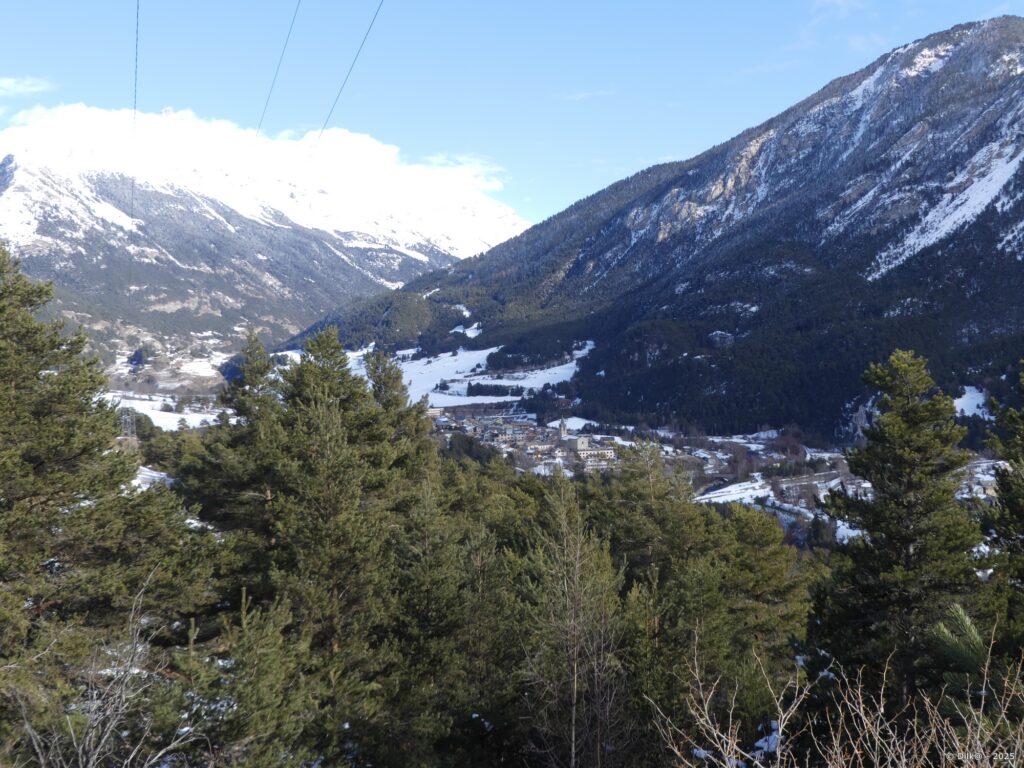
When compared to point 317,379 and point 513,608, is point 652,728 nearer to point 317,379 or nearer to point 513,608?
point 513,608

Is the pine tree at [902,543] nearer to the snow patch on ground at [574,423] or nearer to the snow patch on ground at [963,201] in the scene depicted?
the snow patch on ground at [574,423]

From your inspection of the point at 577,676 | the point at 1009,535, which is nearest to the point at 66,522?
the point at 577,676

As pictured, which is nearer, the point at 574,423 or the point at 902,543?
the point at 902,543

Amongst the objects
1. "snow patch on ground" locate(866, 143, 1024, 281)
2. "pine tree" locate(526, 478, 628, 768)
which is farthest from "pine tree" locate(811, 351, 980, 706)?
"snow patch on ground" locate(866, 143, 1024, 281)

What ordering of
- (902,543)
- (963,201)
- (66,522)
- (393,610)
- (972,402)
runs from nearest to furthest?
(66,522), (902,543), (393,610), (972,402), (963,201)

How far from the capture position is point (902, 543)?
38.5 feet

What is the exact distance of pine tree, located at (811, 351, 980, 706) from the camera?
11.1 meters

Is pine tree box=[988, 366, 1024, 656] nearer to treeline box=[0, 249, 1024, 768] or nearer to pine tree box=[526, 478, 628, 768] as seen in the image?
treeline box=[0, 249, 1024, 768]

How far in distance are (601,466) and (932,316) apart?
116m

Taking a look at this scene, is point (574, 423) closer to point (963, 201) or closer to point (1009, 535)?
point (1009, 535)

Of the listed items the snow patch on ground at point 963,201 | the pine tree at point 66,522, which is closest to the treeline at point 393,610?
the pine tree at point 66,522

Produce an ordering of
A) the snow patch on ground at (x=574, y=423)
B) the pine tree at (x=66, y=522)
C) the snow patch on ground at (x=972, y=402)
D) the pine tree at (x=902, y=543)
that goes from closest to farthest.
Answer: the pine tree at (x=66, y=522) < the pine tree at (x=902, y=543) < the snow patch on ground at (x=972, y=402) < the snow patch on ground at (x=574, y=423)

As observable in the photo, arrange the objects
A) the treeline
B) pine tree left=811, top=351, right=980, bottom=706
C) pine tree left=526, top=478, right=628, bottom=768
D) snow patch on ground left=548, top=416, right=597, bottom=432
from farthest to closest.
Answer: snow patch on ground left=548, top=416, right=597, bottom=432 < pine tree left=526, top=478, right=628, bottom=768 < pine tree left=811, top=351, right=980, bottom=706 < the treeline

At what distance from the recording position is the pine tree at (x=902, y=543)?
11148mm
